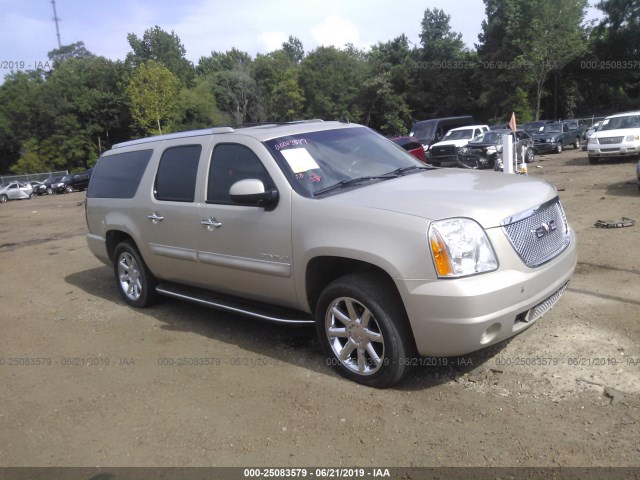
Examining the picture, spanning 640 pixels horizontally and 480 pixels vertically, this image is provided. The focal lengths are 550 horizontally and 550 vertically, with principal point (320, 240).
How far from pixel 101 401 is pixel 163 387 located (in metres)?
0.46

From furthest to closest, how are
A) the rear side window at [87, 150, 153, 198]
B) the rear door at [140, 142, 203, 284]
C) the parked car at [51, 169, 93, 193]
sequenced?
the parked car at [51, 169, 93, 193] < the rear side window at [87, 150, 153, 198] < the rear door at [140, 142, 203, 284]

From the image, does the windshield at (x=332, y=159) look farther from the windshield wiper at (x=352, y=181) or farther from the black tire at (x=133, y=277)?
the black tire at (x=133, y=277)

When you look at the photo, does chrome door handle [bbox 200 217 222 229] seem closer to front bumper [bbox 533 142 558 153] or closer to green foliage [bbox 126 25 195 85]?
front bumper [bbox 533 142 558 153]

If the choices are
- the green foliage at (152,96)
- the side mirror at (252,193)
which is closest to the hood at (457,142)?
the side mirror at (252,193)

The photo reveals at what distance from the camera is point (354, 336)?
13.2 ft

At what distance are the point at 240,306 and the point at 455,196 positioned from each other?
215cm

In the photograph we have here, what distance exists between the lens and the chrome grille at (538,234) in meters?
3.72

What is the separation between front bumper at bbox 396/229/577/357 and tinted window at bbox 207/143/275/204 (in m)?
1.71

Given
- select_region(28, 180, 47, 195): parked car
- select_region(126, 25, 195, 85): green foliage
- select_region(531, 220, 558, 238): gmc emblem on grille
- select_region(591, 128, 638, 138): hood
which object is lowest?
select_region(28, 180, 47, 195): parked car

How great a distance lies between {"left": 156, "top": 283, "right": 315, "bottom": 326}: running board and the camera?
447cm

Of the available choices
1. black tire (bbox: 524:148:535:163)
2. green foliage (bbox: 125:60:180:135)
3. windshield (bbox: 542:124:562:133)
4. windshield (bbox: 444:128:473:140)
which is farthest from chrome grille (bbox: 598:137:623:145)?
green foliage (bbox: 125:60:180:135)

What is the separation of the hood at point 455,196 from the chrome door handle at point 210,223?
1.21m

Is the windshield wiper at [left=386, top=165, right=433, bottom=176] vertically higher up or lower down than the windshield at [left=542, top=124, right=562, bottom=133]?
higher up

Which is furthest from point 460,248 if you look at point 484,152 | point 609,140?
point 484,152
